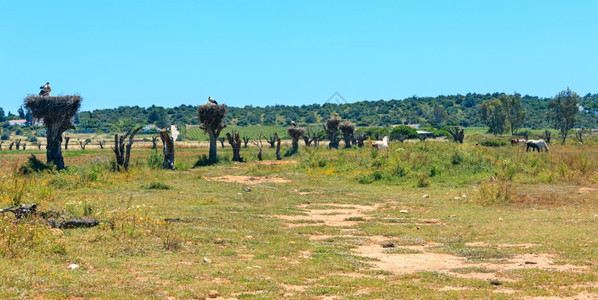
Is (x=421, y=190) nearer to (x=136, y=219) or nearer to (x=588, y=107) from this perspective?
(x=136, y=219)

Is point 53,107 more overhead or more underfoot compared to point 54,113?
more overhead

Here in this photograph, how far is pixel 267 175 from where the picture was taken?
1217 inches

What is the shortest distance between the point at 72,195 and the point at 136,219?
23.1 ft

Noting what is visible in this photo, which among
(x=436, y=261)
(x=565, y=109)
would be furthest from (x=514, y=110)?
(x=436, y=261)

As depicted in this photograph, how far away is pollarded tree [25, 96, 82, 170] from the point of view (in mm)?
29156

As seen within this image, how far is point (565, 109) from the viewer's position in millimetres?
63125

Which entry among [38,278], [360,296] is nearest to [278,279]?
[360,296]

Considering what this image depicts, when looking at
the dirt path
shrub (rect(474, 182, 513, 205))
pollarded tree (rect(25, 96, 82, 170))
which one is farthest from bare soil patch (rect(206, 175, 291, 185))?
the dirt path

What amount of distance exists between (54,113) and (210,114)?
37.0 ft

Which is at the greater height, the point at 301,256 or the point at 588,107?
the point at 588,107

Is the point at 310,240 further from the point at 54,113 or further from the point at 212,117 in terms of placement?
the point at 212,117

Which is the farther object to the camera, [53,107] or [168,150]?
[168,150]

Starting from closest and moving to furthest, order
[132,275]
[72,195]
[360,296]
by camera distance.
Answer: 1. [360,296]
2. [132,275]
3. [72,195]

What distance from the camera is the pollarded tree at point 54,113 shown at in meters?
29.2
